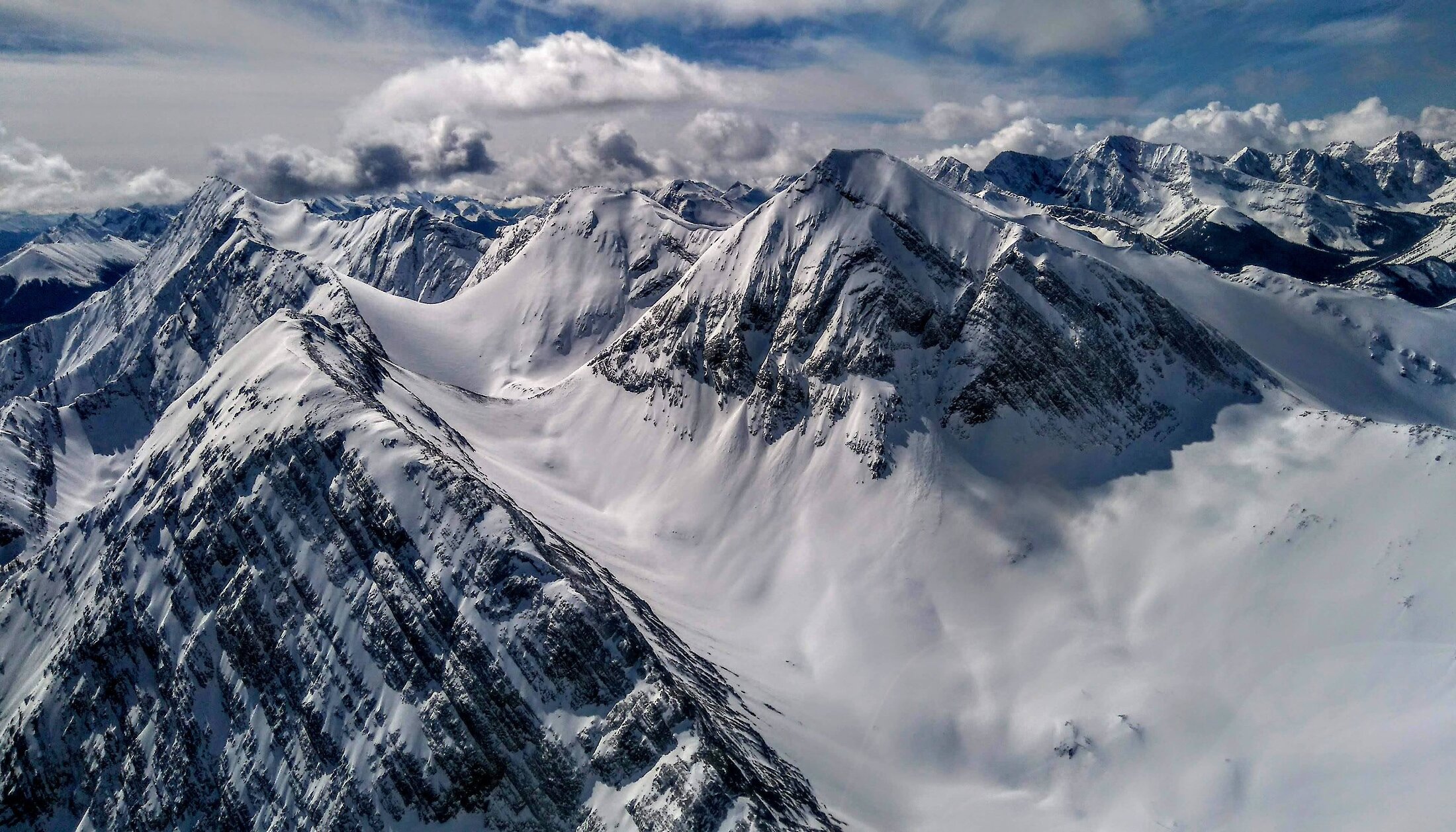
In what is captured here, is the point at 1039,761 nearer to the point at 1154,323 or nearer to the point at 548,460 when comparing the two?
the point at 1154,323

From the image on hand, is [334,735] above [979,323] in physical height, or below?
below

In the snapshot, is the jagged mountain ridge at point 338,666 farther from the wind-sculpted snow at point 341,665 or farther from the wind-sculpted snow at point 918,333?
the wind-sculpted snow at point 918,333

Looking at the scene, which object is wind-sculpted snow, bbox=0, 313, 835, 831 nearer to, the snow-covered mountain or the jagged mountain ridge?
the jagged mountain ridge

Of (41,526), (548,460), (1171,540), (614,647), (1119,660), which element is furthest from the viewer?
(41,526)

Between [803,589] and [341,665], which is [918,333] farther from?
[341,665]

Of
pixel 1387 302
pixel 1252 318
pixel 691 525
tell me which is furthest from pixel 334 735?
pixel 1387 302

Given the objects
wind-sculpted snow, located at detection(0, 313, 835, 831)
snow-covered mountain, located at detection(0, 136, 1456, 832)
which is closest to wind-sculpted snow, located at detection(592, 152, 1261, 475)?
snow-covered mountain, located at detection(0, 136, 1456, 832)

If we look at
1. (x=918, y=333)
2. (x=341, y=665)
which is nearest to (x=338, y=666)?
(x=341, y=665)
